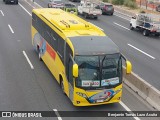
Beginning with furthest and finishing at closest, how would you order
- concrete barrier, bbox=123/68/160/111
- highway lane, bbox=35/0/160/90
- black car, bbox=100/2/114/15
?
black car, bbox=100/2/114/15
highway lane, bbox=35/0/160/90
concrete barrier, bbox=123/68/160/111

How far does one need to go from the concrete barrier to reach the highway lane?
185cm

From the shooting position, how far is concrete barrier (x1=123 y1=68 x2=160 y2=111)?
1469 centimetres

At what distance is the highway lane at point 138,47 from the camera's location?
20500 mm

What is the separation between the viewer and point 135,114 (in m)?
14.1

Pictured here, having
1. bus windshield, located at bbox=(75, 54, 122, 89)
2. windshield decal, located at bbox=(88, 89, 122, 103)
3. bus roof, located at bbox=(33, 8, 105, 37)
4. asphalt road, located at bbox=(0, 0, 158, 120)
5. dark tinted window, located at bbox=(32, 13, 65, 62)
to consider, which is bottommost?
asphalt road, located at bbox=(0, 0, 158, 120)

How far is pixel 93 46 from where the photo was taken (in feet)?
46.9

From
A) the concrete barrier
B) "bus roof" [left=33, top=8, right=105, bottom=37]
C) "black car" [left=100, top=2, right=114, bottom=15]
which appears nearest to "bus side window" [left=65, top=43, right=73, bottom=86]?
"bus roof" [left=33, top=8, right=105, bottom=37]

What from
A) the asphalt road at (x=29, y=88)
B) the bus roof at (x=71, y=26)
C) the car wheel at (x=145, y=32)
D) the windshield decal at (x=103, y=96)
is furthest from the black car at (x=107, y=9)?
the windshield decal at (x=103, y=96)

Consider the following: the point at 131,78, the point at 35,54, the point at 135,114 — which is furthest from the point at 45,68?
the point at 135,114

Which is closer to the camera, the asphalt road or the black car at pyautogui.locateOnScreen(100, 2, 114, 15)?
the asphalt road

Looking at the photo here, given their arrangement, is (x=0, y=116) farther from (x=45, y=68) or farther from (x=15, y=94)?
(x=45, y=68)

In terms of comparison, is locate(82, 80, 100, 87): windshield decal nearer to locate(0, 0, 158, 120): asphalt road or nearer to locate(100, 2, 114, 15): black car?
locate(0, 0, 158, 120): asphalt road

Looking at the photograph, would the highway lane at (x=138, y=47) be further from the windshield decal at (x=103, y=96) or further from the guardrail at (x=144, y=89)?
the windshield decal at (x=103, y=96)

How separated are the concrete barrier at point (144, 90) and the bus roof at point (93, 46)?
258cm
